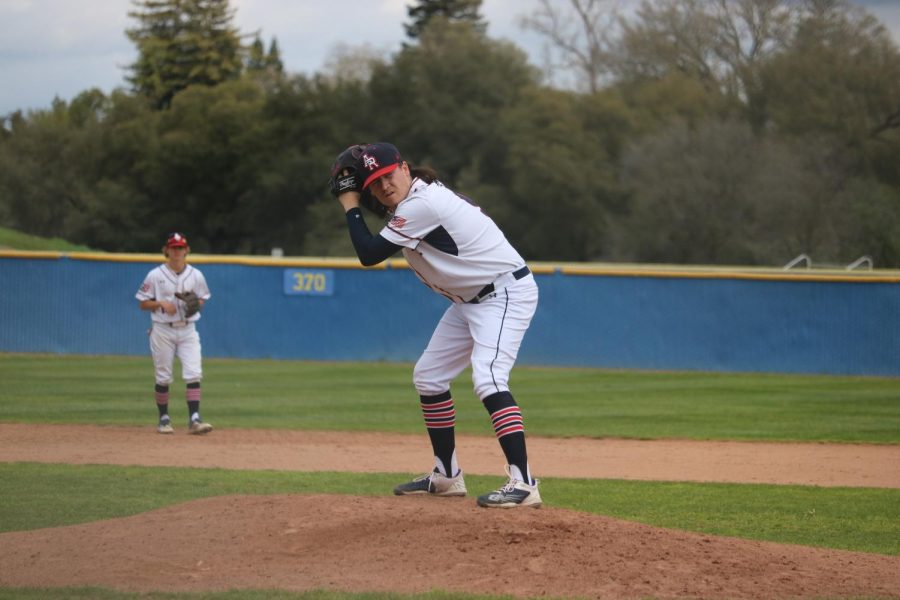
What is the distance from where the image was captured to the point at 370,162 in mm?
6285

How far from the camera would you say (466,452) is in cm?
1123

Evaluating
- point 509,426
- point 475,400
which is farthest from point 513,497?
point 475,400

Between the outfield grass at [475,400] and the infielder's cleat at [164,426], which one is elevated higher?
the infielder's cleat at [164,426]

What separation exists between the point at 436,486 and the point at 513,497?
748 millimetres

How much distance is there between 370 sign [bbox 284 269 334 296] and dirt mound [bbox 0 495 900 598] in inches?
645

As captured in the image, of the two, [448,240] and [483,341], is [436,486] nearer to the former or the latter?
[483,341]

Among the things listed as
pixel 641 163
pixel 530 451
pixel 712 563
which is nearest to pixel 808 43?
pixel 641 163

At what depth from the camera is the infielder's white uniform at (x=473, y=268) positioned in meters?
6.20

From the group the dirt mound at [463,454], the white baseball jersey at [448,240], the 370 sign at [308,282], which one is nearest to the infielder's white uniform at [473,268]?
the white baseball jersey at [448,240]

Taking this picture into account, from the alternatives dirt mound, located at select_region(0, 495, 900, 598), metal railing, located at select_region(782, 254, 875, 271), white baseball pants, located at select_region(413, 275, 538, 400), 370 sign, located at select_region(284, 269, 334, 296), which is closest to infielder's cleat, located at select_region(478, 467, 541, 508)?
dirt mound, located at select_region(0, 495, 900, 598)

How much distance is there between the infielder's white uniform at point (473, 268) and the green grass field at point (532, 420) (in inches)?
67.4

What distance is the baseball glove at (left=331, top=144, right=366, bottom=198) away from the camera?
632cm

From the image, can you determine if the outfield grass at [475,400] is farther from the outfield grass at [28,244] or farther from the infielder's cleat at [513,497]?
the outfield grass at [28,244]

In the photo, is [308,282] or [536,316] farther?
[308,282]
